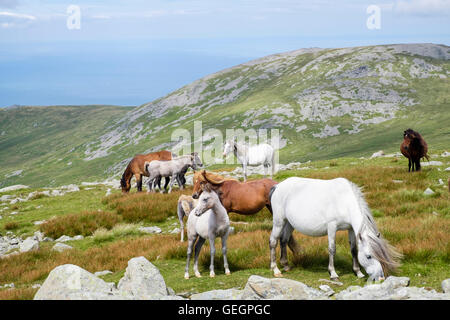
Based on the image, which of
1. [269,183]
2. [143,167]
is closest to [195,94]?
[143,167]

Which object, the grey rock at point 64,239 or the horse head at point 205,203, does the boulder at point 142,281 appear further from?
the grey rock at point 64,239

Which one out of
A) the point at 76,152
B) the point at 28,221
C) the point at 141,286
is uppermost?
the point at 141,286

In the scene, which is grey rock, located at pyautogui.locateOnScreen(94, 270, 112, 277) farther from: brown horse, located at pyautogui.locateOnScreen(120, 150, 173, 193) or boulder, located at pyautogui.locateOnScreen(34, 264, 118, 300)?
brown horse, located at pyautogui.locateOnScreen(120, 150, 173, 193)

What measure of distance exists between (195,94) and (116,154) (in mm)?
48007

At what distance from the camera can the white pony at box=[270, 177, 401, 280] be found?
7.43 metres

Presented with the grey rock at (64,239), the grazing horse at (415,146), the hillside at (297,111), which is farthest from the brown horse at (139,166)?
the hillside at (297,111)

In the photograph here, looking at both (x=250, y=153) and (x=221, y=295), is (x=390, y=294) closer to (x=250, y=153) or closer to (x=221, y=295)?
(x=221, y=295)

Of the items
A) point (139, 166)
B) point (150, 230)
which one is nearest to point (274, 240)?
point (150, 230)

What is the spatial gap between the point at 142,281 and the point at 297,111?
111 m

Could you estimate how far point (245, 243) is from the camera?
11055 millimetres

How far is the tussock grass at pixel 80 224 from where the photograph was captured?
17969 mm

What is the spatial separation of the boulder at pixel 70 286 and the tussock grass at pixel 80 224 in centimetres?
1222

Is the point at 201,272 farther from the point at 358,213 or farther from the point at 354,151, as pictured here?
the point at 354,151

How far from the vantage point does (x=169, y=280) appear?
9211 mm
